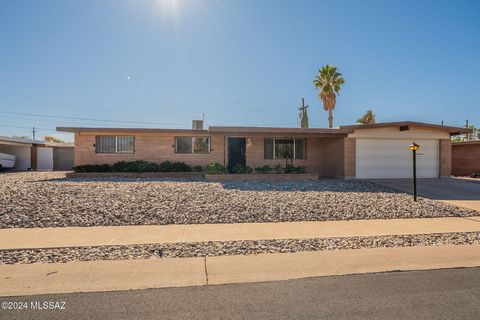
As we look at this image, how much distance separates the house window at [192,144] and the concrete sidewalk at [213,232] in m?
11.3

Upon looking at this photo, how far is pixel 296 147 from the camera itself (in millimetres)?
18969

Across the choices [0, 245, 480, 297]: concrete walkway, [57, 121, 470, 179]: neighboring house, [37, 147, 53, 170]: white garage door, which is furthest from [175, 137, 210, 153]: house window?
[37, 147, 53, 170]: white garage door

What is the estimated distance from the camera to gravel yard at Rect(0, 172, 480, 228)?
769cm

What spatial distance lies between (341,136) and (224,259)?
43.7 ft

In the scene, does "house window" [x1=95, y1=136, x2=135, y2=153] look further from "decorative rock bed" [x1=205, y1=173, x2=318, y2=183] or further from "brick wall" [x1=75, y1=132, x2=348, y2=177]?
"decorative rock bed" [x1=205, y1=173, x2=318, y2=183]

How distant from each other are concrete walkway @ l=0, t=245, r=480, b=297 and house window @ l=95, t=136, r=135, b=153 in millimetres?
13890

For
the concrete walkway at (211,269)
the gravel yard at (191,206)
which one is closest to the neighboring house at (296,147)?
the gravel yard at (191,206)

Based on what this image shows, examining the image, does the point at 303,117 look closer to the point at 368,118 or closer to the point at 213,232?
the point at 368,118

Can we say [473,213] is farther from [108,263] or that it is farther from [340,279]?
[108,263]

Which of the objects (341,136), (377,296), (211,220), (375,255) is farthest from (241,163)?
(377,296)

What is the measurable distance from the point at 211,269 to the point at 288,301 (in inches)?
54.0

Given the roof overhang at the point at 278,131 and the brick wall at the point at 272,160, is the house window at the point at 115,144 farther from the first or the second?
the brick wall at the point at 272,160

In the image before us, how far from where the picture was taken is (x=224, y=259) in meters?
5.02

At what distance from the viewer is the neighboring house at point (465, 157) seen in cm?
2017
